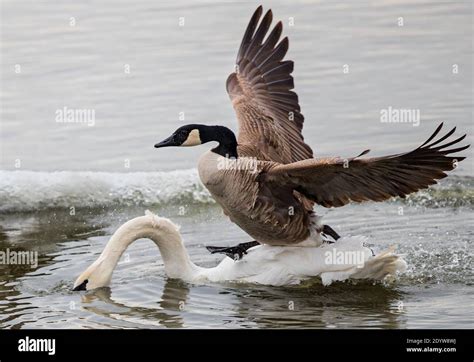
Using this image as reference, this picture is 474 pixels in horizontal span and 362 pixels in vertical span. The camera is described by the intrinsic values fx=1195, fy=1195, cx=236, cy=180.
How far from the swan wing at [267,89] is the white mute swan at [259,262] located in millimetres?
1029

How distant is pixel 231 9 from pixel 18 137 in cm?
482

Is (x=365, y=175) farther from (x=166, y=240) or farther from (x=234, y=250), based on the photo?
(x=166, y=240)

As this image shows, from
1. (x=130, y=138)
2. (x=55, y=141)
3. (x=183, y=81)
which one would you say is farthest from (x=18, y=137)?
(x=183, y=81)

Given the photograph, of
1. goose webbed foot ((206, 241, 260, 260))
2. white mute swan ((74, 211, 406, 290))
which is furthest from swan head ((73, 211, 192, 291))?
goose webbed foot ((206, 241, 260, 260))

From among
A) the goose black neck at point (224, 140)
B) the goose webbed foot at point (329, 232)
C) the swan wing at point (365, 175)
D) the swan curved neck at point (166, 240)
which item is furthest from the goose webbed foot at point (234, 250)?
the goose black neck at point (224, 140)

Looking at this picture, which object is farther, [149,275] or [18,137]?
[18,137]

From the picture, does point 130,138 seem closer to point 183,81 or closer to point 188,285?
point 183,81

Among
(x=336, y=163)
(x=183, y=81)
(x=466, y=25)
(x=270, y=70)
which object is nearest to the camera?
(x=336, y=163)

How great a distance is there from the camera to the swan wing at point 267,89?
35.2 ft

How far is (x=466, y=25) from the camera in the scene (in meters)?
17.0

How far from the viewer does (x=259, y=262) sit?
1009cm

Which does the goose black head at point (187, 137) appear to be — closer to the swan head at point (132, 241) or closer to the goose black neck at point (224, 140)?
the goose black neck at point (224, 140)

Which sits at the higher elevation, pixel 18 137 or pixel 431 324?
pixel 18 137

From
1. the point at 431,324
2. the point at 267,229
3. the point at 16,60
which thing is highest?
the point at 16,60
